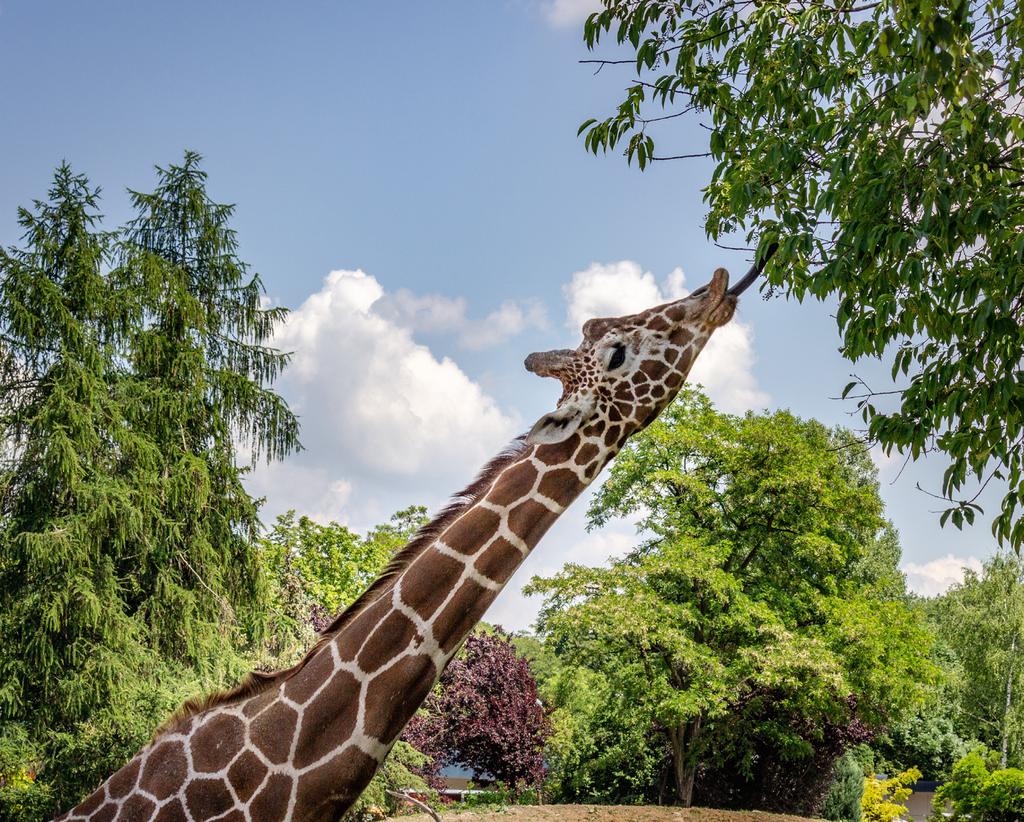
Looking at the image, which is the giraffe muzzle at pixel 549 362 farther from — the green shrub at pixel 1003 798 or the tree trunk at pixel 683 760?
the tree trunk at pixel 683 760

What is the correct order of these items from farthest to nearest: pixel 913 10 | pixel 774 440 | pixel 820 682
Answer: pixel 774 440 < pixel 820 682 < pixel 913 10

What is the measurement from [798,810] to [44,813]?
16.0m

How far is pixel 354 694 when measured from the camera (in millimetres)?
3197

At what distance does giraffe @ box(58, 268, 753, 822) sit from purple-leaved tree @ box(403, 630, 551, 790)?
15647mm

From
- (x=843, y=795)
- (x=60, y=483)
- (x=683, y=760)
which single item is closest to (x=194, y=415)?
(x=60, y=483)

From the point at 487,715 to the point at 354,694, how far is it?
16670 mm

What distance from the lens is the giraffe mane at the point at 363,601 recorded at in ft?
11.2

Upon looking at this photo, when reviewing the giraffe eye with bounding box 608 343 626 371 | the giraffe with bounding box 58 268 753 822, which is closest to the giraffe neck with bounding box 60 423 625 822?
the giraffe with bounding box 58 268 753 822

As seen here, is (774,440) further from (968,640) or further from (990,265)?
(968,640)

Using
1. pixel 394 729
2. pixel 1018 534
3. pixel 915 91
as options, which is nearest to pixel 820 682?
pixel 1018 534

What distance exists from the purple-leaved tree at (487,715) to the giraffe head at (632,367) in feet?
52.5

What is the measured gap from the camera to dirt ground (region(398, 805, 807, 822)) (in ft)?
51.8

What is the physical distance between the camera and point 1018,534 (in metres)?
5.09

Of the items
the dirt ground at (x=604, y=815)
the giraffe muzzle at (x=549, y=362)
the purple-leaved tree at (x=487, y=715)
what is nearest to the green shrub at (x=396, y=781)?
the dirt ground at (x=604, y=815)
